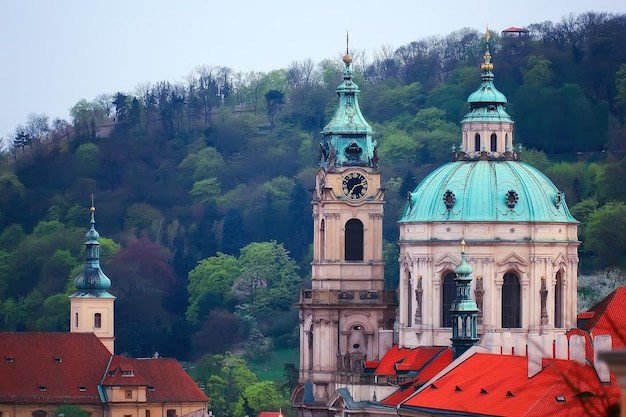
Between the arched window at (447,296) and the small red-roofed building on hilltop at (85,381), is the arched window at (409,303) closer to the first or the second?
the arched window at (447,296)

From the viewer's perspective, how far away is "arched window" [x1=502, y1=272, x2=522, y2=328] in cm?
8794

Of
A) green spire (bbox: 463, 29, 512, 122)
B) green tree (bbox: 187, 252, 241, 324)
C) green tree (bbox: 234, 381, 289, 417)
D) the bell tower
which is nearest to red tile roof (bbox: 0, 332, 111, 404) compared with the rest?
the bell tower

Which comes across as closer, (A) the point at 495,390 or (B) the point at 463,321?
(A) the point at 495,390

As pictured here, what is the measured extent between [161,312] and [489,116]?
67.3 meters

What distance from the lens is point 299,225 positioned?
165 metres

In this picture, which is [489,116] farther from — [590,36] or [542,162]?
[590,36]

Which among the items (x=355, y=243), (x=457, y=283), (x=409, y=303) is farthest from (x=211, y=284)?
(x=457, y=283)

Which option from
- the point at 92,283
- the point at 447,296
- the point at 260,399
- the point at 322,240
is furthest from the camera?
the point at 92,283

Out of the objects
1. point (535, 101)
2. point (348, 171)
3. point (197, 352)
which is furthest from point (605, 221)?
point (197, 352)

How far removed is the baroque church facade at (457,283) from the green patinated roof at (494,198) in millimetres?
35

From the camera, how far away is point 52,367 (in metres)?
118

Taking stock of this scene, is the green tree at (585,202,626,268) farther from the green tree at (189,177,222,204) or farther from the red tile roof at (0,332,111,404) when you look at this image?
A: the green tree at (189,177,222,204)

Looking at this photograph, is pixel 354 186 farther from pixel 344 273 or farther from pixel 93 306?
pixel 93 306

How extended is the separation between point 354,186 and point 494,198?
8734 mm
